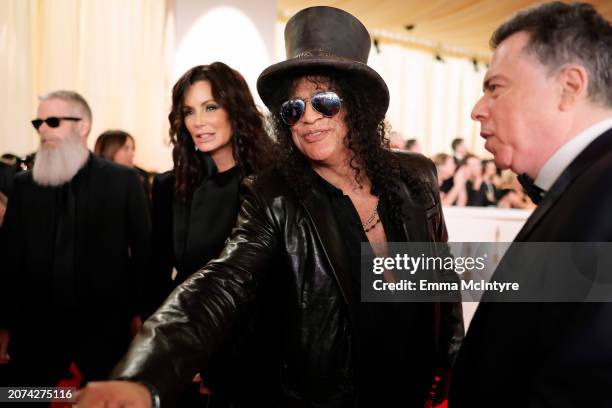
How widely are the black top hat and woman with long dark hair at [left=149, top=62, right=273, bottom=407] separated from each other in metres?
0.79

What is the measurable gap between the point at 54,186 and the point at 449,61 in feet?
33.9

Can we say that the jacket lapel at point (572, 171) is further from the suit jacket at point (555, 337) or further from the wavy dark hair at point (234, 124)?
the wavy dark hair at point (234, 124)

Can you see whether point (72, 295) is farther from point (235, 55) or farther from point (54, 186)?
point (235, 55)

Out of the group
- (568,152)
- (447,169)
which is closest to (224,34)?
(447,169)

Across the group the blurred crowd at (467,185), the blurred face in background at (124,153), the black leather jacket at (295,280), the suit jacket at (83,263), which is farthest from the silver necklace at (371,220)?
the blurred crowd at (467,185)

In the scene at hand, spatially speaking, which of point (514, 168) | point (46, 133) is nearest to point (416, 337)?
point (514, 168)

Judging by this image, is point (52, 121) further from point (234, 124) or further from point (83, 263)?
point (234, 124)

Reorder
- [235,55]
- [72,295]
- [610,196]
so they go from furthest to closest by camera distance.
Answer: [235,55] → [72,295] → [610,196]

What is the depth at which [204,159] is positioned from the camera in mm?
2779

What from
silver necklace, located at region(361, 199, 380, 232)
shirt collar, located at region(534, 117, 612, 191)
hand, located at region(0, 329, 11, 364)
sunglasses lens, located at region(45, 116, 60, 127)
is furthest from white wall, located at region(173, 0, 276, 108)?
shirt collar, located at region(534, 117, 612, 191)

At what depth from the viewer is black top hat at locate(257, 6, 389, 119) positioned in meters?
1.76

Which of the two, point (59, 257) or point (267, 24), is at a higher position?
point (267, 24)

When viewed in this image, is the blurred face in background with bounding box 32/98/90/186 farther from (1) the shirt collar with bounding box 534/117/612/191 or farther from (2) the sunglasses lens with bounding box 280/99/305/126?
(1) the shirt collar with bounding box 534/117/612/191

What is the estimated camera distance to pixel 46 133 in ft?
10.7
